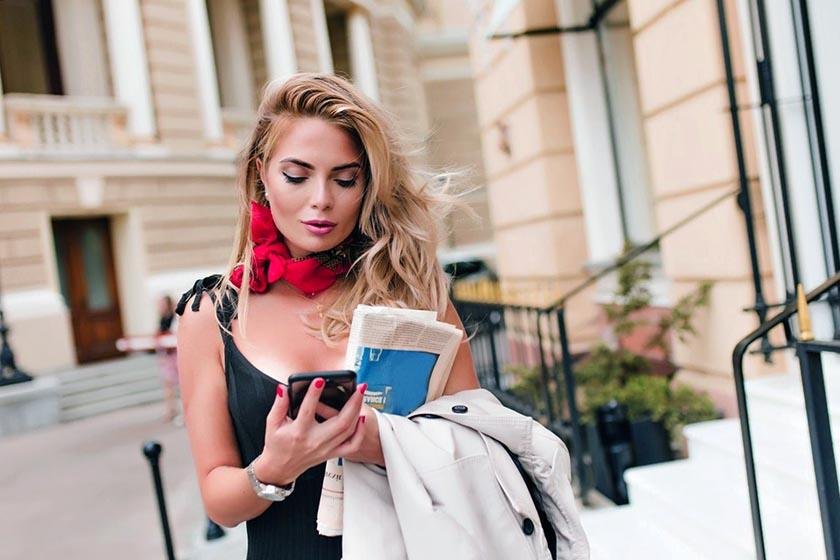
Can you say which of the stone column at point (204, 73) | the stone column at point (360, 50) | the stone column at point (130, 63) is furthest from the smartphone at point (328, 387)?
the stone column at point (360, 50)

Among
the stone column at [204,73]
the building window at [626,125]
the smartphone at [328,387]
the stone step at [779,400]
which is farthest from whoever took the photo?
the stone column at [204,73]

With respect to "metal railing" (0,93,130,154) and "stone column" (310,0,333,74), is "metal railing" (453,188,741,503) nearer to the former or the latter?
"metal railing" (0,93,130,154)

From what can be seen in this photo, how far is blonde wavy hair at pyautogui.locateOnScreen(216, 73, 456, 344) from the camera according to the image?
151 cm

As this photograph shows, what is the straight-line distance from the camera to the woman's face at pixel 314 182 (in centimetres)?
149

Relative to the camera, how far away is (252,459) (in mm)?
1492

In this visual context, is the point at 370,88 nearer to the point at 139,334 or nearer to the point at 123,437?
the point at 139,334

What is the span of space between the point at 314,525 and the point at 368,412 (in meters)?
0.35

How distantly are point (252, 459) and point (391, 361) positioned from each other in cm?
36

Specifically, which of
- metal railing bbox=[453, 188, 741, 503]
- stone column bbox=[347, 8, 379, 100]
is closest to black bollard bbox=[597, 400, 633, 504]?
metal railing bbox=[453, 188, 741, 503]

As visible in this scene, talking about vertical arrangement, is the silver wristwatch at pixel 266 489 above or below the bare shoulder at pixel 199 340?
below

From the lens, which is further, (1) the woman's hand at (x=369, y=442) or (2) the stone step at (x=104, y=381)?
(2) the stone step at (x=104, y=381)

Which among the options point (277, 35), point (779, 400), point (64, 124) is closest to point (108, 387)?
point (64, 124)

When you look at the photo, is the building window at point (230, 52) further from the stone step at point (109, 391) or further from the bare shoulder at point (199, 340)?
the bare shoulder at point (199, 340)

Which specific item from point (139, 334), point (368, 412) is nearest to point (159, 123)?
point (139, 334)
